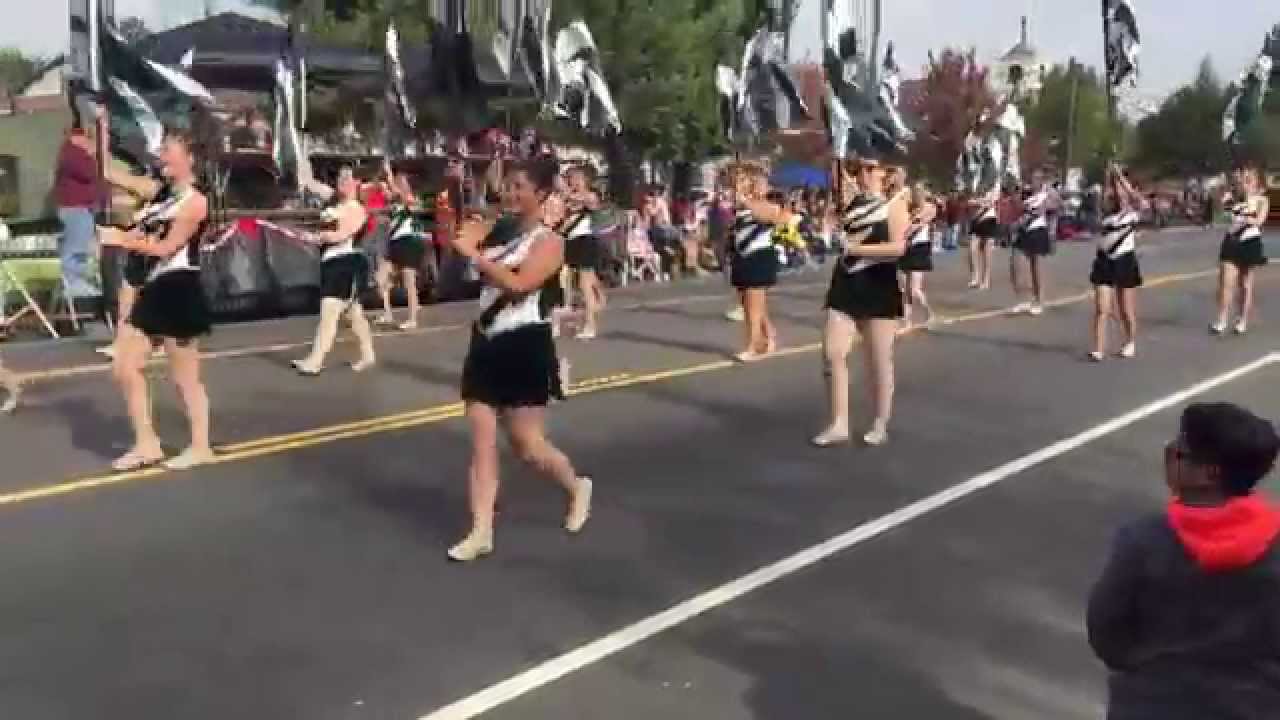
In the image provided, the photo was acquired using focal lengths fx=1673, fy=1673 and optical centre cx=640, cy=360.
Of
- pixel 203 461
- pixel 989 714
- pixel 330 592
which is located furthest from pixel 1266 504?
pixel 203 461

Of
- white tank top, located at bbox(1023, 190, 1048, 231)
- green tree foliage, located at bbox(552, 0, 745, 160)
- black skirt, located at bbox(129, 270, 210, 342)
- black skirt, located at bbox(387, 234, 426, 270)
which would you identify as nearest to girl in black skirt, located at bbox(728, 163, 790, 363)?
black skirt, located at bbox(387, 234, 426, 270)

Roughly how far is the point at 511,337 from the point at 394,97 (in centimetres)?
1562

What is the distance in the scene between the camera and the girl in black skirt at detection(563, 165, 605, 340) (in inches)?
632

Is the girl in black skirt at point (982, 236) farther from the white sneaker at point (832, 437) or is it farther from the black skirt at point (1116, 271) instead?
the white sneaker at point (832, 437)

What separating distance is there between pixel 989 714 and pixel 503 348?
9.00ft

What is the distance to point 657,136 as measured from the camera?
35.1 metres

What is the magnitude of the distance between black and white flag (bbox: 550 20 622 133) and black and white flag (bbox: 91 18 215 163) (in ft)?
30.2

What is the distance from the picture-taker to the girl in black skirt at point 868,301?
10.4m

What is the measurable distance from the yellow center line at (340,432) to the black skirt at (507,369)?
8.73ft

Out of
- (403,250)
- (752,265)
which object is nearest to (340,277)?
(752,265)

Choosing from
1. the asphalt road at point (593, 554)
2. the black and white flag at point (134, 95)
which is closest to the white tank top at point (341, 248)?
the asphalt road at point (593, 554)

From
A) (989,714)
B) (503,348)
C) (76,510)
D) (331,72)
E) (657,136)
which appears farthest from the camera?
(657,136)

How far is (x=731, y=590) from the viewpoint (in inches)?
273

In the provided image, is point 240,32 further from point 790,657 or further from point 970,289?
point 790,657
